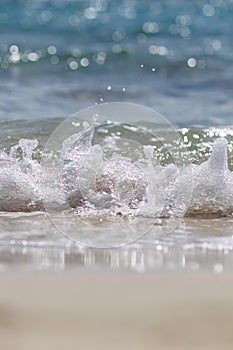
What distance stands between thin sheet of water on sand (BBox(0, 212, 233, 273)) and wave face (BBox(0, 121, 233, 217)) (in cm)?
17

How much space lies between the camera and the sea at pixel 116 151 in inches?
119

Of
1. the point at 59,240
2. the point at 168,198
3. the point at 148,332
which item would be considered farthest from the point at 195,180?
the point at 148,332

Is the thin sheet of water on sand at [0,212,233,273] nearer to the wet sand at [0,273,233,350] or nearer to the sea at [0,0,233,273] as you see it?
the sea at [0,0,233,273]

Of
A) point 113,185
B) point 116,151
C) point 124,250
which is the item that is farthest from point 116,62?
point 124,250

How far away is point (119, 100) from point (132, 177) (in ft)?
10.6

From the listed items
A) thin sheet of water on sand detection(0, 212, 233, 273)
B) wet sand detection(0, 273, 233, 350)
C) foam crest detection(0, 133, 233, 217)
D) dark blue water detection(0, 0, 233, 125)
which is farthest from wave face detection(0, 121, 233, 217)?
dark blue water detection(0, 0, 233, 125)

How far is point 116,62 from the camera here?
8.41 m

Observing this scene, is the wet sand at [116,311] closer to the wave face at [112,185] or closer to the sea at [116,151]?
the sea at [116,151]

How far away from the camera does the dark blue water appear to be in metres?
6.38

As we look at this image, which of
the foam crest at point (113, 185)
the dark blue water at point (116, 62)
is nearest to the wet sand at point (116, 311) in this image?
the foam crest at point (113, 185)

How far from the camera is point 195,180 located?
374cm

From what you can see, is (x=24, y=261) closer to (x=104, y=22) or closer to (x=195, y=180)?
(x=195, y=180)

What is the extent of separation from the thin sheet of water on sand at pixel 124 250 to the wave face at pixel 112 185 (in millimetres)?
165

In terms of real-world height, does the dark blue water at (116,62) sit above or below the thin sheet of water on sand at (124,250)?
above
